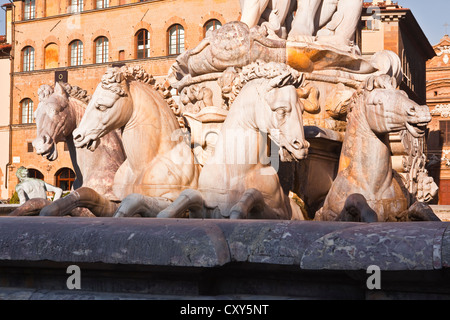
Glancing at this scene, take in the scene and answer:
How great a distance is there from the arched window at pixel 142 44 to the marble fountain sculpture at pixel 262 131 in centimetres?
3317

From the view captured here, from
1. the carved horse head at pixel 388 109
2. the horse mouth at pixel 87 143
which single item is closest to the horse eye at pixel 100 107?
the horse mouth at pixel 87 143

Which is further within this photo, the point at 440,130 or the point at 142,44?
the point at 440,130

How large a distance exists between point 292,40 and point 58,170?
116 ft

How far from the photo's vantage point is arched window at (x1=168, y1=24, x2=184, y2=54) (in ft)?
127

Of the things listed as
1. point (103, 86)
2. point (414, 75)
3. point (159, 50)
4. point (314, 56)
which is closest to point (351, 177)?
point (314, 56)

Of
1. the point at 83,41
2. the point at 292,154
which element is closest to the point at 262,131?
the point at 292,154

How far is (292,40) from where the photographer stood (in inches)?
248

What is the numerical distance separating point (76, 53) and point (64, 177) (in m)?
7.10

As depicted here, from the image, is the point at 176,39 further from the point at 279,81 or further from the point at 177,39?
the point at 279,81

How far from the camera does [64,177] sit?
134 ft

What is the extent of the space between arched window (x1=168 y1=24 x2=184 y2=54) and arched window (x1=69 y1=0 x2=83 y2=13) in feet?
22.6

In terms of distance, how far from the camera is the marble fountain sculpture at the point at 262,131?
15.6 ft

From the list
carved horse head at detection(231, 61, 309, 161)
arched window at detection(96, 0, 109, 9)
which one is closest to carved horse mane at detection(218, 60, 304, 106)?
carved horse head at detection(231, 61, 309, 161)

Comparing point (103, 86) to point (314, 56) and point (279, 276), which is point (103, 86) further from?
point (279, 276)
